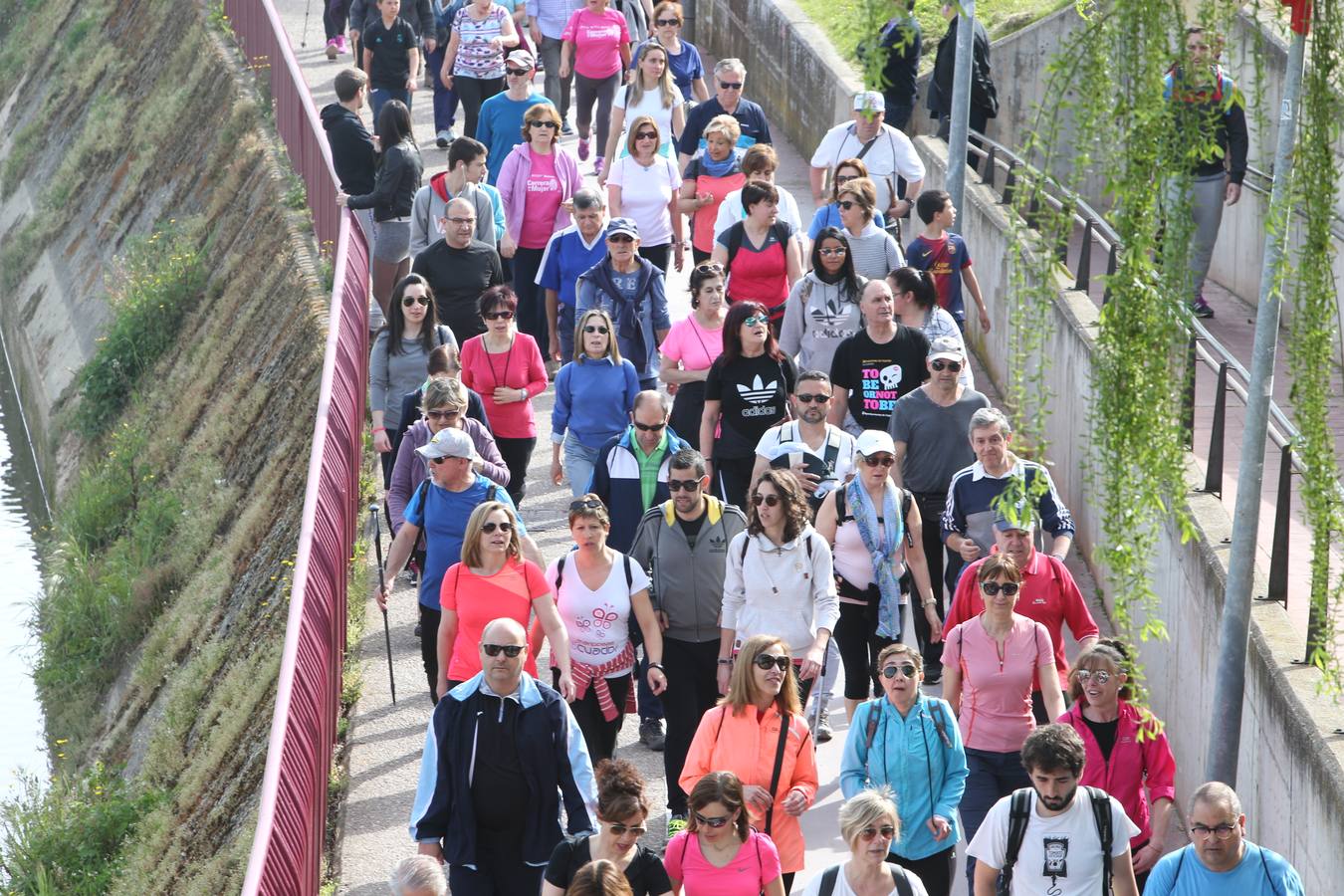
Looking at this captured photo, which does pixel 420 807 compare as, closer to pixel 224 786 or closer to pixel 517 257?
pixel 224 786

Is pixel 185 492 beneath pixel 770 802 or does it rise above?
beneath

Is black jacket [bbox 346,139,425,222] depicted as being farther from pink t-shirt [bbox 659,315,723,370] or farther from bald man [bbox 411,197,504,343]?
pink t-shirt [bbox 659,315,723,370]

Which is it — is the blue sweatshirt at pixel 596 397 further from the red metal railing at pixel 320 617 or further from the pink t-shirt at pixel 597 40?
the pink t-shirt at pixel 597 40

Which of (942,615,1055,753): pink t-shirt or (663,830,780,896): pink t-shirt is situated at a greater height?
(663,830,780,896): pink t-shirt

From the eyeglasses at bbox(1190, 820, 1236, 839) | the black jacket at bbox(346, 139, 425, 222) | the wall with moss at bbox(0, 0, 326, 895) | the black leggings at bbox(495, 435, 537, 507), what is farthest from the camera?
the wall with moss at bbox(0, 0, 326, 895)

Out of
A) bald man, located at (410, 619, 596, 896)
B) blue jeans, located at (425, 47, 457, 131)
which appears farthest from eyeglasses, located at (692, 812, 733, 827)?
blue jeans, located at (425, 47, 457, 131)

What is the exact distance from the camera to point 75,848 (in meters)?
15.7

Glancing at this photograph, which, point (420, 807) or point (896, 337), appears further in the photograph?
point (896, 337)

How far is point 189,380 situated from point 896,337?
13922 mm

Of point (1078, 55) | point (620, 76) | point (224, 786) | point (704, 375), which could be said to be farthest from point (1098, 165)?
point (620, 76)

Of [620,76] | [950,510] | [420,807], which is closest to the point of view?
[420,807]

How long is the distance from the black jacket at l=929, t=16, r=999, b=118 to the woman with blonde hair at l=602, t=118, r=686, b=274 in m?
2.98

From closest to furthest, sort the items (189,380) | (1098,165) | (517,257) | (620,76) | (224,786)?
(1098,165) → (224,786) → (517,257) → (620,76) → (189,380)

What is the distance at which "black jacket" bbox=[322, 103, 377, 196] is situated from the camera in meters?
15.9
